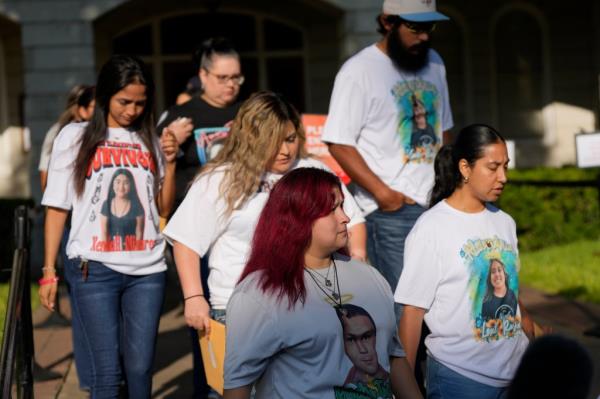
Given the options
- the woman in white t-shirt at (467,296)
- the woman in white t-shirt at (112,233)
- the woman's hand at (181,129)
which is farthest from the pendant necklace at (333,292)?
the woman's hand at (181,129)

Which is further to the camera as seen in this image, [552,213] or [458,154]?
[552,213]

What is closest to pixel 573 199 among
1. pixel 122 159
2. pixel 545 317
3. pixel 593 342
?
pixel 545 317

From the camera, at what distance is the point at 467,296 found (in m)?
4.20

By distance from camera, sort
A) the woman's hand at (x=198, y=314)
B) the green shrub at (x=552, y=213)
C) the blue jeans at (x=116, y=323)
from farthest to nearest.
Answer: the green shrub at (x=552, y=213), the blue jeans at (x=116, y=323), the woman's hand at (x=198, y=314)

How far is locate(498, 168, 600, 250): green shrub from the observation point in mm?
13242

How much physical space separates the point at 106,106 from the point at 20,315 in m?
1.01

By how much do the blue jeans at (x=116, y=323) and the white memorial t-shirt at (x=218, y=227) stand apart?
43 centimetres

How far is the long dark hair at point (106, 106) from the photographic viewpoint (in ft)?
16.6

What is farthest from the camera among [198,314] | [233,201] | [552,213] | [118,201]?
[552,213]

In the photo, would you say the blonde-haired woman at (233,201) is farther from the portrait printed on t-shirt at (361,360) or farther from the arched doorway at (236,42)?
the arched doorway at (236,42)

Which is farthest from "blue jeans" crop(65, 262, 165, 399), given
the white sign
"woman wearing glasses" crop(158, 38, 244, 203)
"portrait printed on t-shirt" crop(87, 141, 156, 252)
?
the white sign

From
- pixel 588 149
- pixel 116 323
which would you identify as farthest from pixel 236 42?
pixel 116 323

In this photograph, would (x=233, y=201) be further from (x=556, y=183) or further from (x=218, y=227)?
(x=556, y=183)

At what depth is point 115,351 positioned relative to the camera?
5.02 meters
